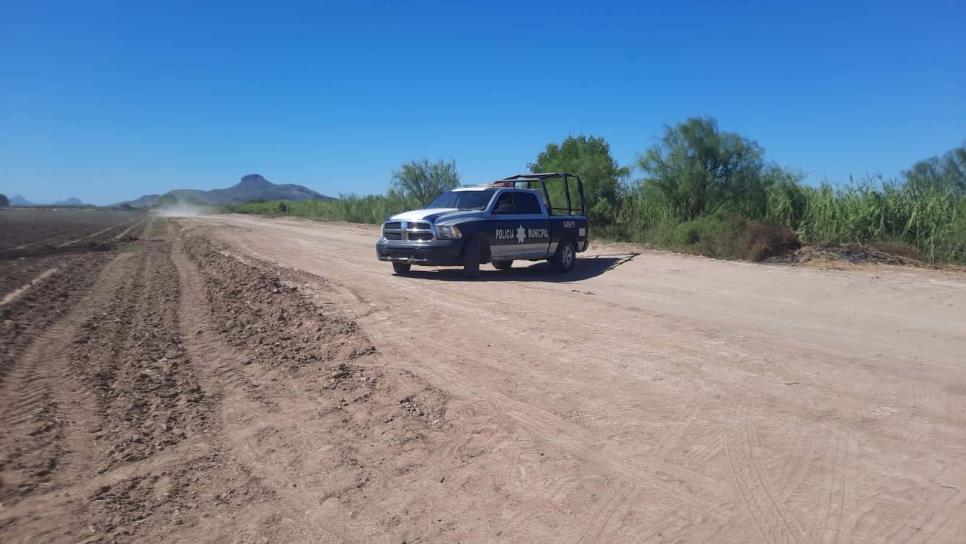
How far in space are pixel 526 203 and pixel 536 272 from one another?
1.72 meters

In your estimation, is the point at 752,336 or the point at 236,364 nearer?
the point at 236,364

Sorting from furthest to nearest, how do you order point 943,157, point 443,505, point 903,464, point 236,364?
1. point 943,157
2. point 236,364
3. point 903,464
4. point 443,505

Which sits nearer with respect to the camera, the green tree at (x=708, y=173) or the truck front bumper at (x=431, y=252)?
the truck front bumper at (x=431, y=252)

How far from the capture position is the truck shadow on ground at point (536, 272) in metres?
14.4

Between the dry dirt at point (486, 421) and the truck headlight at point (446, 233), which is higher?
the truck headlight at point (446, 233)

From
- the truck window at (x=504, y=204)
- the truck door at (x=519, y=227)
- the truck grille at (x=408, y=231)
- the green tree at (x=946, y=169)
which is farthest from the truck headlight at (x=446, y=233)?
the green tree at (x=946, y=169)

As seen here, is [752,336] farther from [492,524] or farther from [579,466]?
[492,524]

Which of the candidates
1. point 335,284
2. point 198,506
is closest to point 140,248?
point 335,284

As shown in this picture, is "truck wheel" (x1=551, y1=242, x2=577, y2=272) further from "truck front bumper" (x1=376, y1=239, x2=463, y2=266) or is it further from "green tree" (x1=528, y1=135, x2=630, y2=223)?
"green tree" (x1=528, y1=135, x2=630, y2=223)

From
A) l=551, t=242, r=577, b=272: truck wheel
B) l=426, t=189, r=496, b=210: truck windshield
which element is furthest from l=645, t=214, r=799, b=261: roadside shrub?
l=426, t=189, r=496, b=210: truck windshield

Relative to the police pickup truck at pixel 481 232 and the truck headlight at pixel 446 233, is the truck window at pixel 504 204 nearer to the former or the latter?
the police pickup truck at pixel 481 232

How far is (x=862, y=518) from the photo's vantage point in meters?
3.80

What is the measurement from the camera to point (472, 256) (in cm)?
1391

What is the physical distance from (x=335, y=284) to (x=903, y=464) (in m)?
10.2
